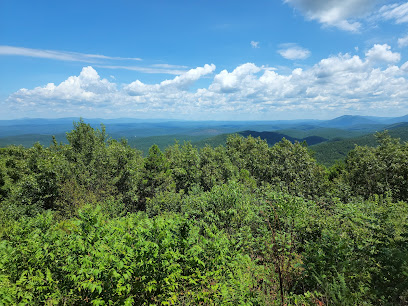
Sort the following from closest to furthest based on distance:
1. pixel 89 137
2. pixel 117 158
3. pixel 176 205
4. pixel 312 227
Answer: pixel 312 227, pixel 176 205, pixel 117 158, pixel 89 137

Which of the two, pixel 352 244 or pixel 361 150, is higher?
pixel 361 150

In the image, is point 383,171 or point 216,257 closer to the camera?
point 216,257

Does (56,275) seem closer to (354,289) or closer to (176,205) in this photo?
(354,289)

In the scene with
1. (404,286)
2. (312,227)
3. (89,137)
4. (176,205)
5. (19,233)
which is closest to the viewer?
(404,286)

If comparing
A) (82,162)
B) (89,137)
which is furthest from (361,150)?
(89,137)

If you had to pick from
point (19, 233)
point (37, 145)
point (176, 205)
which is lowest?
point (176, 205)

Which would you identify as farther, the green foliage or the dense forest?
the green foliage

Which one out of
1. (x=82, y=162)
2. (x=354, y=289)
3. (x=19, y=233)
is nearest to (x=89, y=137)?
(x=82, y=162)

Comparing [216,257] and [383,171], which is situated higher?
[216,257]

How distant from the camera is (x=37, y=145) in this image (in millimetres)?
26328

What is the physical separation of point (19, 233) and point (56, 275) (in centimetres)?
213

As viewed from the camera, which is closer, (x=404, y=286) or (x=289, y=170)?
(x=404, y=286)

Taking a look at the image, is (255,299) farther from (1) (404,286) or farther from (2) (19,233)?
(2) (19,233)

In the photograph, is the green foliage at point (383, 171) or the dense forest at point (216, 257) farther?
the green foliage at point (383, 171)
